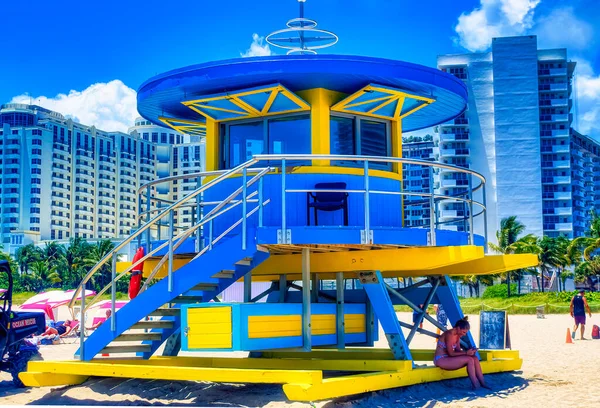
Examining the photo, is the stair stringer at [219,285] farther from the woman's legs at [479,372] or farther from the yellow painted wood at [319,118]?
the woman's legs at [479,372]

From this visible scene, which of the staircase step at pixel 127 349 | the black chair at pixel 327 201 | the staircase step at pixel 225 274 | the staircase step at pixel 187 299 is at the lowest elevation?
the staircase step at pixel 127 349

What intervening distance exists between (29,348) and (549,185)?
4894 inches

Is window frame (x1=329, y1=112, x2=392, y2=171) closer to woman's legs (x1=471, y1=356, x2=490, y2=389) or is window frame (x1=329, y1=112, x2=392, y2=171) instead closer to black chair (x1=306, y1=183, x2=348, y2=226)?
black chair (x1=306, y1=183, x2=348, y2=226)

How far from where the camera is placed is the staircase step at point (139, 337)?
47.4 feet

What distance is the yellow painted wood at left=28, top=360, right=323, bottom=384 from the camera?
1177cm

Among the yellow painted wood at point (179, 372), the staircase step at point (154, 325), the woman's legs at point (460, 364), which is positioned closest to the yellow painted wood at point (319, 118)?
the staircase step at point (154, 325)

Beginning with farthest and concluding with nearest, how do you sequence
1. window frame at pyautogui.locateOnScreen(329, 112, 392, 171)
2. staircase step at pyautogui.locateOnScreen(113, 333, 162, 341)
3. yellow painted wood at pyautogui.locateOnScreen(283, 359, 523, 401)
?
1. window frame at pyautogui.locateOnScreen(329, 112, 392, 171)
2. staircase step at pyautogui.locateOnScreen(113, 333, 162, 341)
3. yellow painted wood at pyautogui.locateOnScreen(283, 359, 523, 401)

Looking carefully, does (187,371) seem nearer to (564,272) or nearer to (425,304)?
(425,304)

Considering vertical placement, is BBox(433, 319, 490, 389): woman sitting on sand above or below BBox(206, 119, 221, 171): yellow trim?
below

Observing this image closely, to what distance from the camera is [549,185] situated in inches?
5261

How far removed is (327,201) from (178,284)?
292 centimetres

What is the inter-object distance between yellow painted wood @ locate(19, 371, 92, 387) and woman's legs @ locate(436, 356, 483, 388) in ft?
21.1

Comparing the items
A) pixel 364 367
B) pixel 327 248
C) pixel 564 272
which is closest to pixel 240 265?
pixel 327 248

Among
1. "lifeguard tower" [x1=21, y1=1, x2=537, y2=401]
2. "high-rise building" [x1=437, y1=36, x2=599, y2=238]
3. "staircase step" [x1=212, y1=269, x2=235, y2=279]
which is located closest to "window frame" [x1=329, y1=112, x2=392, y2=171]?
"lifeguard tower" [x1=21, y1=1, x2=537, y2=401]
